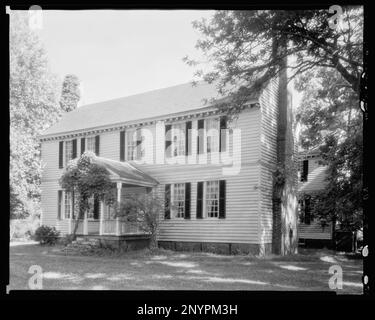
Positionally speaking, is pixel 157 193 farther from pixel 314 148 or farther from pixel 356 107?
pixel 356 107

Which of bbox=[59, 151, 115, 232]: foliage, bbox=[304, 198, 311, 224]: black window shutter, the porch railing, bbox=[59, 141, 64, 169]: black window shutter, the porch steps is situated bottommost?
the porch steps

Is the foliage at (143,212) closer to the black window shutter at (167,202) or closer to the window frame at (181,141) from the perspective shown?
the black window shutter at (167,202)

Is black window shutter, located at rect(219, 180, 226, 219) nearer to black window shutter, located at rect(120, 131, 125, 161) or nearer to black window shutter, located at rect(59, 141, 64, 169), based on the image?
black window shutter, located at rect(120, 131, 125, 161)

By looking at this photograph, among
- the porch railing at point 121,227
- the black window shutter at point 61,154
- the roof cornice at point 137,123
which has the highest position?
the roof cornice at point 137,123

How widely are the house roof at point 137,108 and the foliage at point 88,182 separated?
5.25 ft

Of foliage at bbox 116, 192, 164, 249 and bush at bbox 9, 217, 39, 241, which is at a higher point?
foliage at bbox 116, 192, 164, 249

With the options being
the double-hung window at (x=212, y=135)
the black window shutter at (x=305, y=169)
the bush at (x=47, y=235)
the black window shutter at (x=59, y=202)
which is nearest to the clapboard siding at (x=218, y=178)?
the black window shutter at (x=59, y=202)

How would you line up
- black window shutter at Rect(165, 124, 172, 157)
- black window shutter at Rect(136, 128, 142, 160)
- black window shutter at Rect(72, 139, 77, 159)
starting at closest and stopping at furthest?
1. black window shutter at Rect(165, 124, 172, 157)
2. black window shutter at Rect(136, 128, 142, 160)
3. black window shutter at Rect(72, 139, 77, 159)

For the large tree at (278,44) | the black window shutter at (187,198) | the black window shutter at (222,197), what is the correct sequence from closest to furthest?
the large tree at (278,44) < the black window shutter at (222,197) < the black window shutter at (187,198)

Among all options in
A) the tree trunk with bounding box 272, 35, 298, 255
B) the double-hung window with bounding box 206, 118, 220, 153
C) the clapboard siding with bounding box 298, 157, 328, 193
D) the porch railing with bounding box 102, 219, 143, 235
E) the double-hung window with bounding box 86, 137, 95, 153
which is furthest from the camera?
the double-hung window with bounding box 86, 137, 95, 153

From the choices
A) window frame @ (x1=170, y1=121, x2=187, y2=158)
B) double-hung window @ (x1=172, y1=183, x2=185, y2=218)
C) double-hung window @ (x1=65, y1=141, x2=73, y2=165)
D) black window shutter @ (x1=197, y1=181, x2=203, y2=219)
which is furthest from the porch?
black window shutter @ (x1=197, y1=181, x2=203, y2=219)

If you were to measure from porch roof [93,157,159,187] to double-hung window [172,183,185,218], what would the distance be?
30.1 inches

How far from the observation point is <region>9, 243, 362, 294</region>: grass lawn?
6848 mm

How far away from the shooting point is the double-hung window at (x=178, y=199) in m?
13.6
